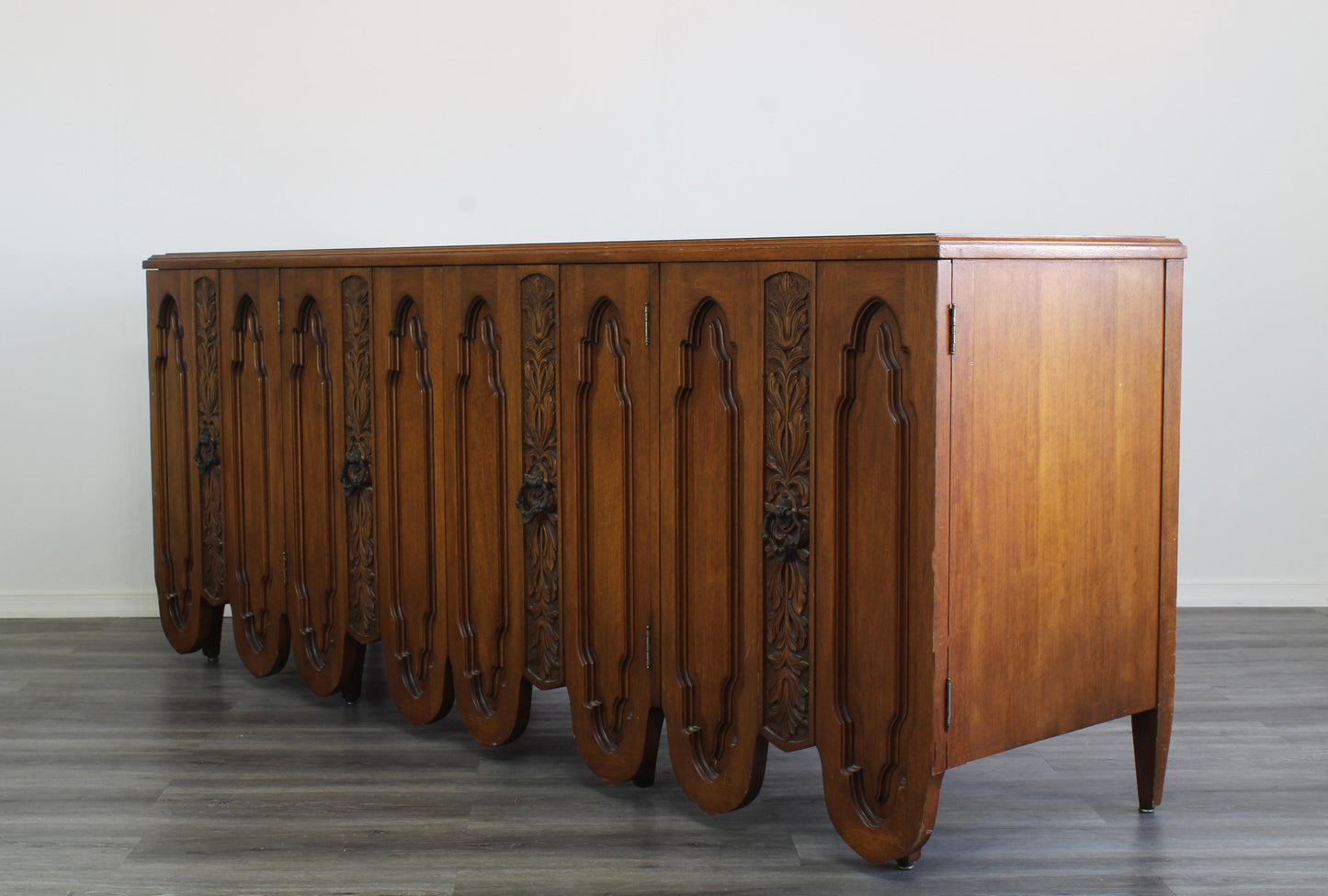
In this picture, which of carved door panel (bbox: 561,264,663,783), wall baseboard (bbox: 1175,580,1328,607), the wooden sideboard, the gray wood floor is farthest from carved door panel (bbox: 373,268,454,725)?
wall baseboard (bbox: 1175,580,1328,607)

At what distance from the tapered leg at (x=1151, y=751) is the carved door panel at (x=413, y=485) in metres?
1.28

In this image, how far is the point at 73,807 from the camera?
7.66ft

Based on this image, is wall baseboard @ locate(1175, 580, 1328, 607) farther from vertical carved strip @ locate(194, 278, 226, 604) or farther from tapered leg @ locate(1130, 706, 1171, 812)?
vertical carved strip @ locate(194, 278, 226, 604)

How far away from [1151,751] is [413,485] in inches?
56.5

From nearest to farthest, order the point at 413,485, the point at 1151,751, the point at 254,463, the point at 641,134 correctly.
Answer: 1. the point at 1151,751
2. the point at 413,485
3. the point at 254,463
4. the point at 641,134

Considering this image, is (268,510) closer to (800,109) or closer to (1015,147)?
(800,109)

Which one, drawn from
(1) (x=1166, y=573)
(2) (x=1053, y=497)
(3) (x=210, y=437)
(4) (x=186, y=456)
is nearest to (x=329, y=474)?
(3) (x=210, y=437)

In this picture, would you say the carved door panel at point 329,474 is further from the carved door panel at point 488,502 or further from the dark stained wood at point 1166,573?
the dark stained wood at point 1166,573

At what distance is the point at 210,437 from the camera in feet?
A: 10.1

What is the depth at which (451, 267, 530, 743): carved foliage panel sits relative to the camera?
95.9 inches

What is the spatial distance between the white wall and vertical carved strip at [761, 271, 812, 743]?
→ 1.64 meters

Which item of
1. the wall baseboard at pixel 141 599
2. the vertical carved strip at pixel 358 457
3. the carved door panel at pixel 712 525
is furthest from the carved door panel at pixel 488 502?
the wall baseboard at pixel 141 599

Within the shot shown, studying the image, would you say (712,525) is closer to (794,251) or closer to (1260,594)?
(794,251)

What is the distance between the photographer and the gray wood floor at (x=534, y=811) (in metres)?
2.04
